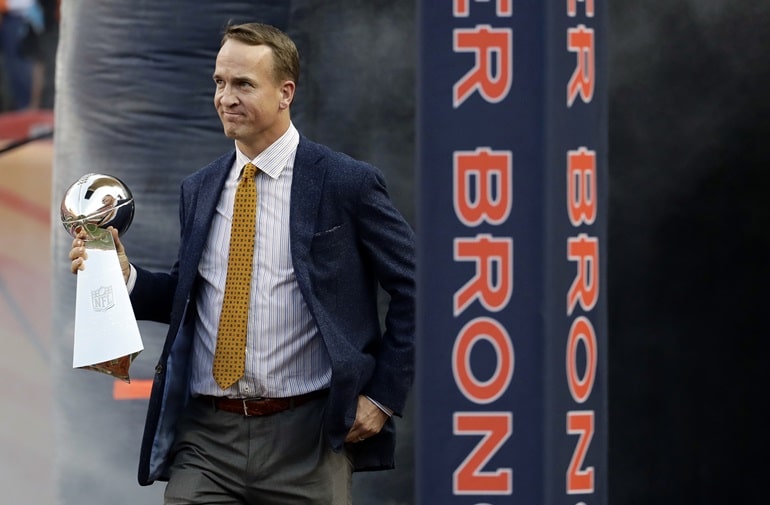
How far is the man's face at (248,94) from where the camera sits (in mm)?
4098

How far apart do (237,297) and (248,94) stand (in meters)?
0.48

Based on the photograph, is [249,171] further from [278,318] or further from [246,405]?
[246,405]

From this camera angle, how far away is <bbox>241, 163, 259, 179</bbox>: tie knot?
13.6ft

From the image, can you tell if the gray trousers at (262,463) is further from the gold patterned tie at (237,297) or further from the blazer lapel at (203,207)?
the blazer lapel at (203,207)

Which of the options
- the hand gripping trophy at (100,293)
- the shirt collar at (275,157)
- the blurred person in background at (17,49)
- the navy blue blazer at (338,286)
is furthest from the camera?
the blurred person in background at (17,49)

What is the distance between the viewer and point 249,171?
13.6 feet

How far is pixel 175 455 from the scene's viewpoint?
4.23m

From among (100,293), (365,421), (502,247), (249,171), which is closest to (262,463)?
(365,421)

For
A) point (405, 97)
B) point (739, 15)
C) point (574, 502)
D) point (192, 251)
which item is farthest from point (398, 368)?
point (739, 15)

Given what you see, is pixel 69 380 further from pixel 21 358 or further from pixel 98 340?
pixel 98 340

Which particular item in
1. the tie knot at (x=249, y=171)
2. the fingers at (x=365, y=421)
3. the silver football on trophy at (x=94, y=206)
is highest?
the tie knot at (x=249, y=171)

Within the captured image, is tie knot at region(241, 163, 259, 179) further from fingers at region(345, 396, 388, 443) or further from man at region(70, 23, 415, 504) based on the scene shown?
fingers at region(345, 396, 388, 443)

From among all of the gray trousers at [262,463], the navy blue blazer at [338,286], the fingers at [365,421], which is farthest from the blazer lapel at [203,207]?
the fingers at [365,421]

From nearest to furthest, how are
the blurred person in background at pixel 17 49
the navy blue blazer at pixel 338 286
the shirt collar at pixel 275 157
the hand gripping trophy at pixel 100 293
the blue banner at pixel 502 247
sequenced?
1. the blue banner at pixel 502 247
2. the hand gripping trophy at pixel 100 293
3. the navy blue blazer at pixel 338 286
4. the shirt collar at pixel 275 157
5. the blurred person in background at pixel 17 49
